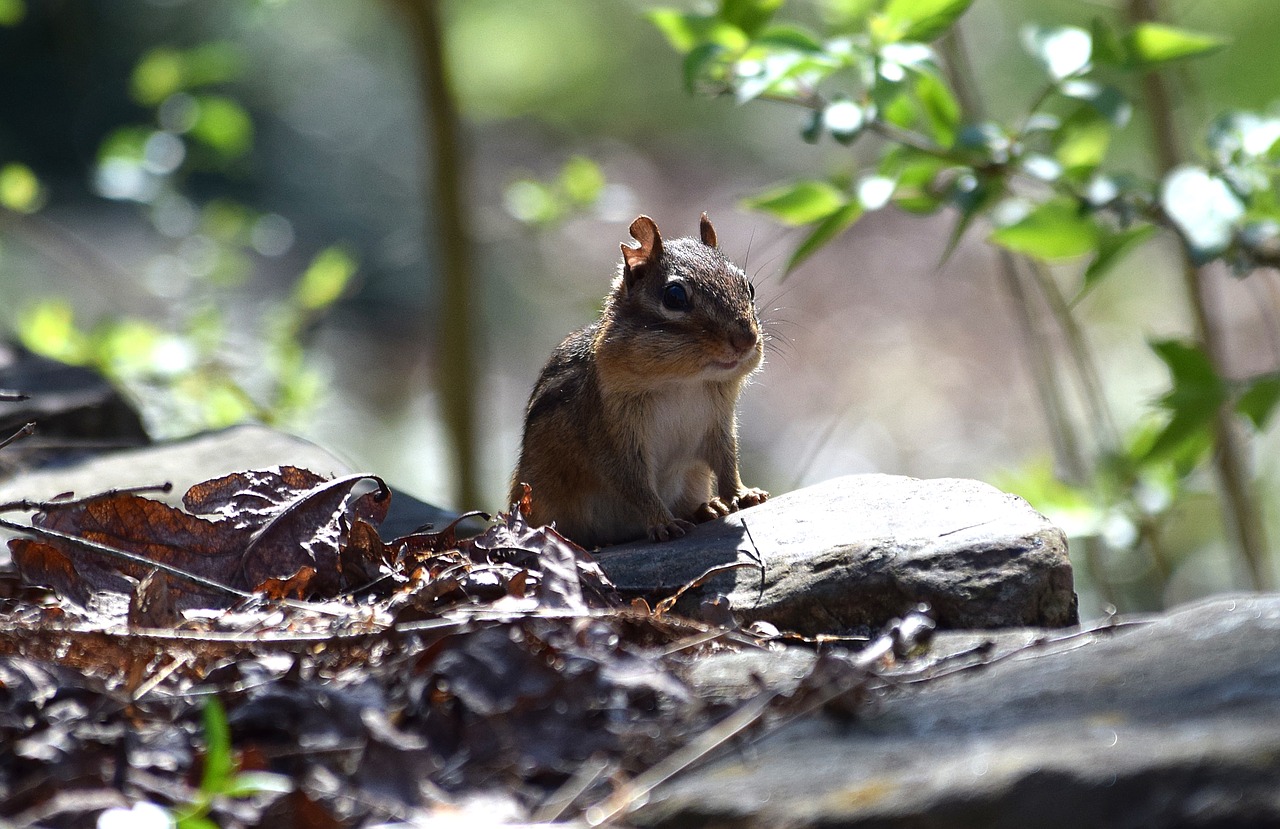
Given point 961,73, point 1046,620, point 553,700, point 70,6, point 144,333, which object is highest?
point 70,6

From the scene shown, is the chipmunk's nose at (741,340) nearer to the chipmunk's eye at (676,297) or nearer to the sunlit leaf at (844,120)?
the chipmunk's eye at (676,297)

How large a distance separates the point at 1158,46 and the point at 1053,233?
576 millimetres

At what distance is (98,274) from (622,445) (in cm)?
548

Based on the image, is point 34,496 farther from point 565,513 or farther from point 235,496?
point 565,513

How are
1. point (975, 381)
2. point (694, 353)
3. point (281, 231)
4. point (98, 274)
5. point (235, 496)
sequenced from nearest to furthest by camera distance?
point (235, 496)
point (694, 353)
point (281, 231)
point (98, 274)
point (975, 381)

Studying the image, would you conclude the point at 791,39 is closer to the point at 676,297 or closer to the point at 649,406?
the point at 676,297

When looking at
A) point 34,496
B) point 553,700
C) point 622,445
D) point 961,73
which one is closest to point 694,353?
point 622,445

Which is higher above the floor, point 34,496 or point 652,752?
point 34,496

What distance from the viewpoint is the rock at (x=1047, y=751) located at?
5.75 feet

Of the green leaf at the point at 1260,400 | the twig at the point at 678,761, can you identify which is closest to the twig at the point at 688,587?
the twig at the point at 678,761

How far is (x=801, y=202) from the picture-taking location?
147 inches

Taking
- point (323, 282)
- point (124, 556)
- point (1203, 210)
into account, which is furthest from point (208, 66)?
point (1203, 210)

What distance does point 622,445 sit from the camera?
157 inches

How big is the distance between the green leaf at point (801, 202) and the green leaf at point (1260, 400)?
3.98 ft
